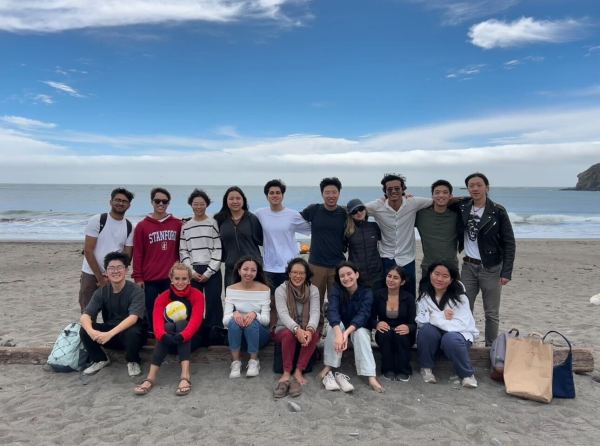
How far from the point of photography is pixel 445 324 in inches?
167

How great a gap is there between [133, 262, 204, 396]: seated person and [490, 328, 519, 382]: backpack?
2.93 m

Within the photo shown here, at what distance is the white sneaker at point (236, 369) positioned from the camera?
4.27 m

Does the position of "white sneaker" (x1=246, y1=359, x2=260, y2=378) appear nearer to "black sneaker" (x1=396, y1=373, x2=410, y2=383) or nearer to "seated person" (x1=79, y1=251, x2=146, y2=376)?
"seated person" (x1=79, y1=251, x2=146, y2=376)

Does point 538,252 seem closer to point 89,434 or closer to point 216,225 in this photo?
point 216,225

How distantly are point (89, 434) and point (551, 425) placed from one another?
12.1 ft

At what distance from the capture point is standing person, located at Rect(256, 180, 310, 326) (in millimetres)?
4898

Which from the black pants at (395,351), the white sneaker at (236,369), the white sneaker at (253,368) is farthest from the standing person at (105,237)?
the black pants at (395,351)

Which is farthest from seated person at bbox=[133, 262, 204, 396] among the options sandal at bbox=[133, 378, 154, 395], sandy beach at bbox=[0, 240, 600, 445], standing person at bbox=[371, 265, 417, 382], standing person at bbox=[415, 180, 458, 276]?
standing person at bbox=[415, 180, 458, 276]

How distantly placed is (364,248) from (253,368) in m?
1.72

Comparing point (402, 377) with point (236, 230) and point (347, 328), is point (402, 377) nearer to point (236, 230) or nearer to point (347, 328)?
point (347, 328)

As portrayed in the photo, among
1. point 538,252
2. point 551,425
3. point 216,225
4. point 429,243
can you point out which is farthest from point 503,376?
point 538,252

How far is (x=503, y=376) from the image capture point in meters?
4.10

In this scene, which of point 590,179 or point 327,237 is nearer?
point 327,237

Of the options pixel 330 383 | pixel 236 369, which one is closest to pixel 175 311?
pixel 236 369
